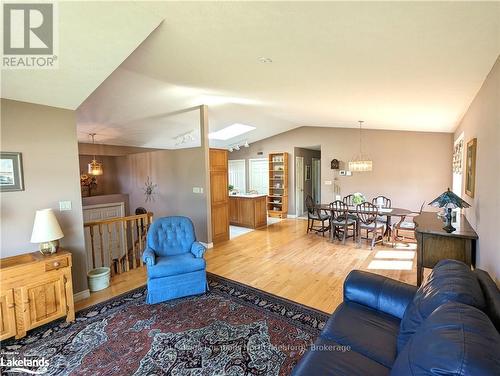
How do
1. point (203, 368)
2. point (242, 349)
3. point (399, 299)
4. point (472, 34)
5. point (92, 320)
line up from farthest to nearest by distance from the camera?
point (92, 320), point (242, 349), point (203, 368), point (399, 299), point (472, 34)

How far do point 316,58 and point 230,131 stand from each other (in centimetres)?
517

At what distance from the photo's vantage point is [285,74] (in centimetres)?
281

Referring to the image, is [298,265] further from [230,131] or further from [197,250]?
[230,131]

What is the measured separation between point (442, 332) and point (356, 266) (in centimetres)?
337

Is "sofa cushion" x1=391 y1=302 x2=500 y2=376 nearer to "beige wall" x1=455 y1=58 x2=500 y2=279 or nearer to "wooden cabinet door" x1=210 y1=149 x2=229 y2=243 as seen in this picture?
"beige wall" x1=455 y1=58 x2=500 y2=279

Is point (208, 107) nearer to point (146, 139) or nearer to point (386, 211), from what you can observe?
point (146, 139)

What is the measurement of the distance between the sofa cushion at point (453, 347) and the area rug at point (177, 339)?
124cm

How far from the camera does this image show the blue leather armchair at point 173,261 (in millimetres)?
2977

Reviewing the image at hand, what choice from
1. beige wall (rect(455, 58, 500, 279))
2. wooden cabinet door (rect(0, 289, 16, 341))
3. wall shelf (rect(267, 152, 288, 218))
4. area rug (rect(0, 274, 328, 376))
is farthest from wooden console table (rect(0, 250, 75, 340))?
wall shelf (rect(267, 152, 288, 218))

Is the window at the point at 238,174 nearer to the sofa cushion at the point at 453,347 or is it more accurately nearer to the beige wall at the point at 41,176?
the beige wall at the point at 41,176

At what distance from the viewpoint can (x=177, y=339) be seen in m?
2.34

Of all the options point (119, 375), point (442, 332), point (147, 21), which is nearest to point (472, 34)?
point (442, 332)

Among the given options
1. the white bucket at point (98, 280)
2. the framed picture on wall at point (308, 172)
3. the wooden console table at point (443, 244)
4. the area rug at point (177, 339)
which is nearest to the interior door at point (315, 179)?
the framed picture on wall at point (308, 172)

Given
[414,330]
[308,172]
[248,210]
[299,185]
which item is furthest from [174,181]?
[308,172]
